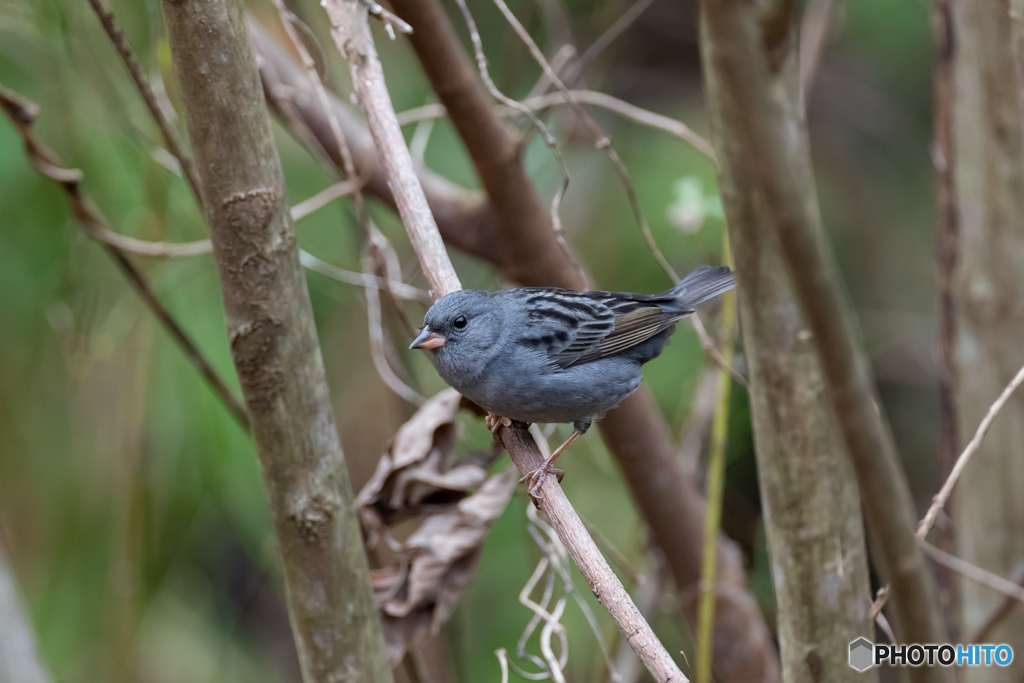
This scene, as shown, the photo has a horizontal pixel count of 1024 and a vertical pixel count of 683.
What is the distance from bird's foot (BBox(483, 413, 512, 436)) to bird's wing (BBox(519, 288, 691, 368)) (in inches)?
12.3

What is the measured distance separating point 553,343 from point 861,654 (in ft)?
5.12

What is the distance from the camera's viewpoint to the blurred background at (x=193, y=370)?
4.21 m

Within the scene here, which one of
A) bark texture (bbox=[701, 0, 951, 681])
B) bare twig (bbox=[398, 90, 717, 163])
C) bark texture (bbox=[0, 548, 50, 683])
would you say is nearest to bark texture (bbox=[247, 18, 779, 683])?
bare twig (bbox=[398, 90, 717, 163])

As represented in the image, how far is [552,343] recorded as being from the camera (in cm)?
338

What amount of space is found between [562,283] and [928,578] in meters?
2.19

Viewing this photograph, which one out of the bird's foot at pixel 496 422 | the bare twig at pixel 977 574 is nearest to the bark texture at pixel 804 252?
the bare twig at pixel 977 574

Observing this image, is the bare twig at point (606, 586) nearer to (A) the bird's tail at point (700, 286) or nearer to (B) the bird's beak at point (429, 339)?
(B) the bird's beak at point (429, 339)

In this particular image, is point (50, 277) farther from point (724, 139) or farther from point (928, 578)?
point (928, 578)

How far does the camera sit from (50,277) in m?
4.46

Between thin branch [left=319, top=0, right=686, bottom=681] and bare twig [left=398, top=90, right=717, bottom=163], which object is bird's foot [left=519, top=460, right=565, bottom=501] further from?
bare twig [left=398, top=90, right=717, bottom=163]

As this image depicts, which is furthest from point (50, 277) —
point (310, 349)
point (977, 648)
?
point (977, 648)

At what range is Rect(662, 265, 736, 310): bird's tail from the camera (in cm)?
354

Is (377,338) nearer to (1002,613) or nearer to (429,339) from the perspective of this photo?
(429,339)

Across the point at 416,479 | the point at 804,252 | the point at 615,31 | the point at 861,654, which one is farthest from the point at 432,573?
the point at 615,31
